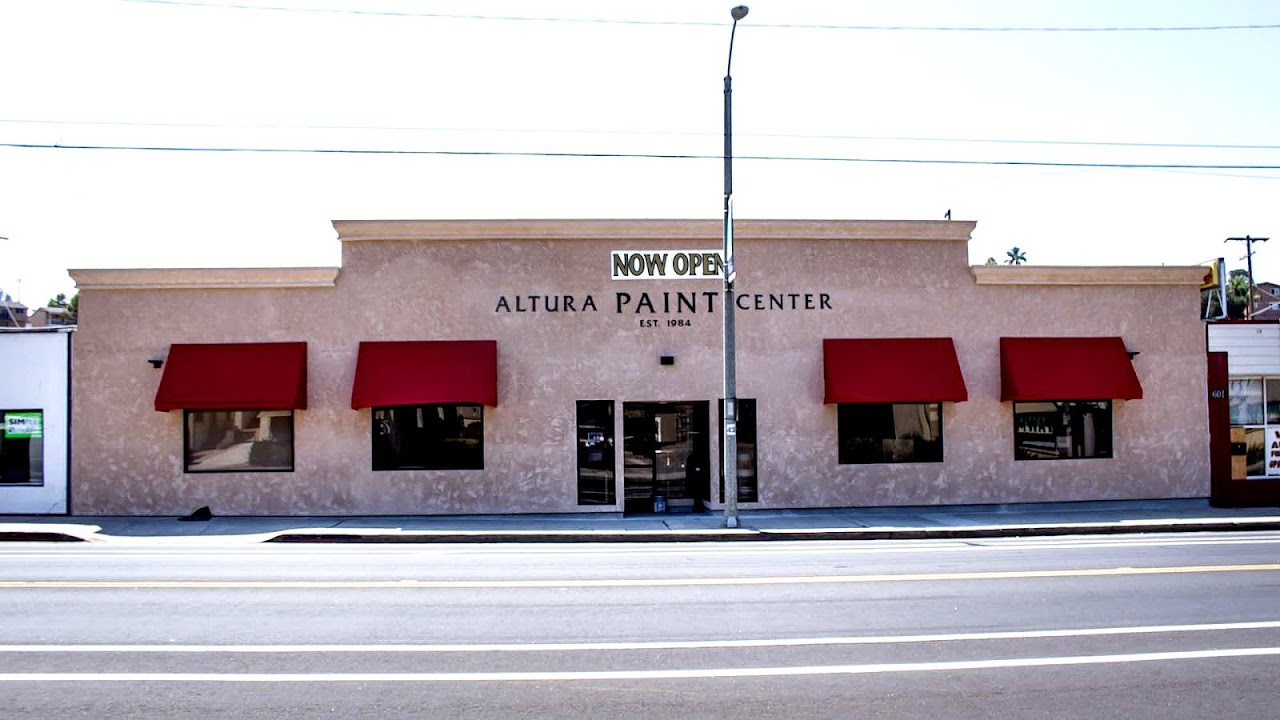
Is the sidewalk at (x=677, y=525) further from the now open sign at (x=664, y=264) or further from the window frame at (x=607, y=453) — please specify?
the now open sign at (x=664, y=264)

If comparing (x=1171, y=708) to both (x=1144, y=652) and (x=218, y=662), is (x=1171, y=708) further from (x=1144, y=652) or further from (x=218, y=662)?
(x=218, y=662)

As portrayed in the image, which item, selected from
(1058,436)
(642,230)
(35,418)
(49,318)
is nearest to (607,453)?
(642,230)

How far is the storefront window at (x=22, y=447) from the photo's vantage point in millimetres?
18312

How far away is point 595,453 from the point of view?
18547 mm

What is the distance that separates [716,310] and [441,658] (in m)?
12.1

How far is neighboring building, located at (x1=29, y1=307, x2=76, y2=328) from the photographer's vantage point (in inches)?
1879

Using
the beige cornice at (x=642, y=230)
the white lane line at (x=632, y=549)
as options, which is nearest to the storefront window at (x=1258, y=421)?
the white lane line at (x=632, y=549)

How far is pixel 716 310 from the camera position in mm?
18766

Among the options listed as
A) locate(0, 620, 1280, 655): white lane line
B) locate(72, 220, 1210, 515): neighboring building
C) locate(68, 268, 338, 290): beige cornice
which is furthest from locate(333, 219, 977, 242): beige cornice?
locate(0, 620, 1280, 655): white lane line

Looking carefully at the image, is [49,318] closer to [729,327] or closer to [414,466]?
[414,466]

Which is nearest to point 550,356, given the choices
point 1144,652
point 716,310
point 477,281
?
point 477,281

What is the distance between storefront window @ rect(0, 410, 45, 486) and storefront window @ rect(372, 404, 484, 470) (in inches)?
256

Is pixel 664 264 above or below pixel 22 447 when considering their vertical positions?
above

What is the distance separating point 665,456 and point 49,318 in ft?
156
